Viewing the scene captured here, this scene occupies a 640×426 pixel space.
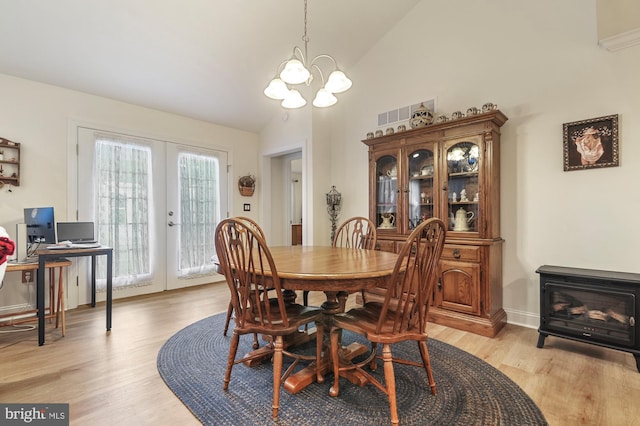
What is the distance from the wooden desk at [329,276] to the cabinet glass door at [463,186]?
1.27 metres

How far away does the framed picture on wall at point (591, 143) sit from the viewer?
7.73 feet

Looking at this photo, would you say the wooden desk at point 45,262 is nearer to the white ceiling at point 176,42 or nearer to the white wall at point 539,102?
the white ceiling at point 176,42

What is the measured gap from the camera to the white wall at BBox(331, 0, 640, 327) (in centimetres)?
235

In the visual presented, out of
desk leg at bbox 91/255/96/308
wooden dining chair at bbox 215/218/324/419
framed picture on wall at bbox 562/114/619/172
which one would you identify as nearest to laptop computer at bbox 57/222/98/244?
desk leg at bbox 91/255/96/308

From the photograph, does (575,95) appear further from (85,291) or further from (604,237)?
(85,291)

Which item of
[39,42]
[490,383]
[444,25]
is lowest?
[490,383]

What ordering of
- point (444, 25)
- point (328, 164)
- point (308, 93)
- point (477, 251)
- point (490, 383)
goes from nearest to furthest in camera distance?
point (490, 383)
point (477, 251)
point (444, 25)
point (308, 93)
point (328, 164)

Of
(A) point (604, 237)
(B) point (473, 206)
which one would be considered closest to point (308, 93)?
(B) point (473, 206)

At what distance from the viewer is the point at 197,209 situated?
433 cm

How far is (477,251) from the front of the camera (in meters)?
2.68

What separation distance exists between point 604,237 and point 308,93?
346 centimetres

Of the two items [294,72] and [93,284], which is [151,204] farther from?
[294,72]

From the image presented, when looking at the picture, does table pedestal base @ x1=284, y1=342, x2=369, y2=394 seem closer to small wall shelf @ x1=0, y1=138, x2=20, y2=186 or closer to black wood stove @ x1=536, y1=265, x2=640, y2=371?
black wood stove @ x1=536, y1=265, x2=640, y2=371

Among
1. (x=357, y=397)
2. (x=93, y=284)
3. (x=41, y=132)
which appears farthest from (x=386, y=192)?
(x=41, y=132)
